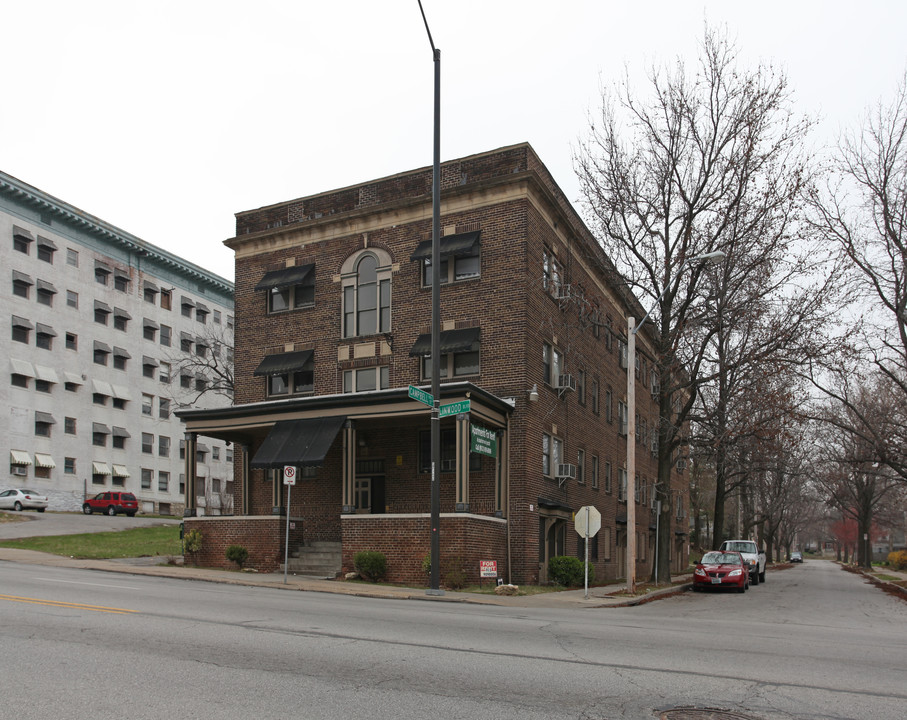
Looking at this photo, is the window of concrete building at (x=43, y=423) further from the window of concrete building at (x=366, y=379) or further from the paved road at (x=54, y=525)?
the window of concrete building at (x=366, y=379)

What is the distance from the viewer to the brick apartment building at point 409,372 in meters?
24.7

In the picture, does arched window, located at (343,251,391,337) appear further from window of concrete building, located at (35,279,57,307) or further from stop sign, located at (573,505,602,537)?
window of concrete building, located at (35,279,57,307)

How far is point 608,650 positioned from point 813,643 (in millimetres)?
3883

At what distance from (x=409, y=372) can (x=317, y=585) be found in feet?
28.1

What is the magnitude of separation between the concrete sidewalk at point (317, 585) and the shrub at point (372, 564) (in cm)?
54

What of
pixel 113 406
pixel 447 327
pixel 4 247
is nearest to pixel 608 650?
pixel 447 327

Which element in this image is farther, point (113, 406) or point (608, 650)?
point (113, 406)

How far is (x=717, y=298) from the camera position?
2830cm

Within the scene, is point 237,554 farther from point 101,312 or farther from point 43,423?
point 101,312

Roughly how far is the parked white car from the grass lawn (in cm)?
2313

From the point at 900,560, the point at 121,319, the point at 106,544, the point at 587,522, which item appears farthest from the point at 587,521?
the point at 121,319

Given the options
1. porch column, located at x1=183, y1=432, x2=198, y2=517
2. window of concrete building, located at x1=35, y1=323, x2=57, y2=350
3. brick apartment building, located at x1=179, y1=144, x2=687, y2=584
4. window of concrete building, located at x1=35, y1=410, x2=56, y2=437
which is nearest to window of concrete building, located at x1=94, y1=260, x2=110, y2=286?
window of concrete building, located at x1=35, y1=323, x2=57, y2=350

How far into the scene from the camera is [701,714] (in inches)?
273

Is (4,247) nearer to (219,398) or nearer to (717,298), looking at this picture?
(219,398)
